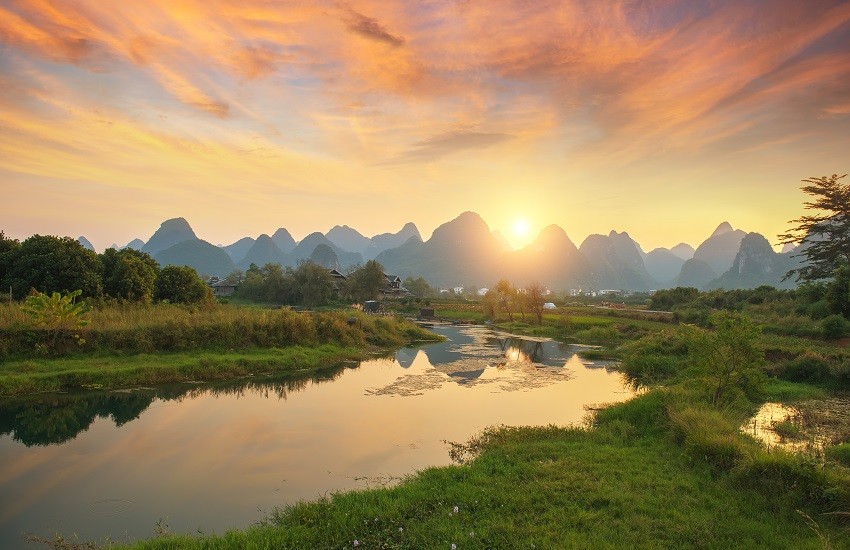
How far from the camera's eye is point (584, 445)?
10633mm

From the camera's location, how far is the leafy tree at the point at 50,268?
1046 inches

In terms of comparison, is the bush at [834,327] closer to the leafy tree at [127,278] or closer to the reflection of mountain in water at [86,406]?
the reflection of mountain in water at [86,406]

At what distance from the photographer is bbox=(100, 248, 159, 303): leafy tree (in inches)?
1139

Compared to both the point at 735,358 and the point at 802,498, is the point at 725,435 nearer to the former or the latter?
the point at 802,498

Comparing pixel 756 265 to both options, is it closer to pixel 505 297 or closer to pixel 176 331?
pixel 505 297

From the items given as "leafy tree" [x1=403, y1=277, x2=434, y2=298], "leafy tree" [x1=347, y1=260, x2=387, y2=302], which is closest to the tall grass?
"leafy tree" [x1=347, y1=260, x2=387, y2=302]

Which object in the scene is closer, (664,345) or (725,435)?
(725,435)

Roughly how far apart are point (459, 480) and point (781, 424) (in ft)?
33.1

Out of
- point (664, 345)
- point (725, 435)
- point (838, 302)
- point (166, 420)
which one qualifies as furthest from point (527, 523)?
point (838, 302)

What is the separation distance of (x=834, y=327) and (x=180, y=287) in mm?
41659

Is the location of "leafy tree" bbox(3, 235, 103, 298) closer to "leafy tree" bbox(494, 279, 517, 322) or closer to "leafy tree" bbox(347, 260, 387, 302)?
"leafy tree" bbox(347, 260, 387, 302)

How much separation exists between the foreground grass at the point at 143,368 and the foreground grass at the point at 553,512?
42.8ft

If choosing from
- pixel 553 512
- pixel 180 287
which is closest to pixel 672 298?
pixel 180 287

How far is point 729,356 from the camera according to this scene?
12305 millimetres
